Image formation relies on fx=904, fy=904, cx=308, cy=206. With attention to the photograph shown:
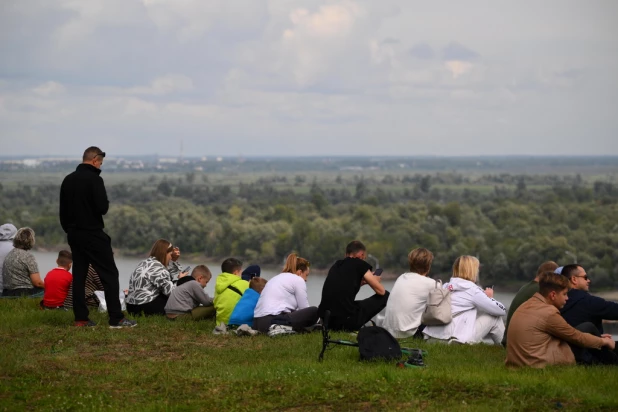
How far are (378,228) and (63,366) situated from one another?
75.2m

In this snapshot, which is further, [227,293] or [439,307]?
[227,293]

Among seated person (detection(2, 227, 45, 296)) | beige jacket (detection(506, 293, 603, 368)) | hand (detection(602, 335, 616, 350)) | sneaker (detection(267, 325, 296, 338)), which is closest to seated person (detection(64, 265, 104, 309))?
seated person (detection(2, 227, 45, 296))

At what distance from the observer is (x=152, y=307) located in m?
11.5

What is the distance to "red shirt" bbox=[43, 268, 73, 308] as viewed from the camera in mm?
11922

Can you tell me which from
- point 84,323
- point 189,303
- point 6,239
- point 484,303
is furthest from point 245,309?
point 6,239

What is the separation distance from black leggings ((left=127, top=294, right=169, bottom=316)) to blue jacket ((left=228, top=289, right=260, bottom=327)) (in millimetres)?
1241

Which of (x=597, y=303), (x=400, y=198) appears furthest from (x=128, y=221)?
(x=597, y=303)

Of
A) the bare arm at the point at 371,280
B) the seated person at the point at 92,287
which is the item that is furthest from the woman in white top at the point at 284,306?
the seated person at the point at 92,287

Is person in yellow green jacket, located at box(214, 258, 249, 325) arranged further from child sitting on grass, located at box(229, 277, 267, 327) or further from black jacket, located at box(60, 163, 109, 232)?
black jacket, located at box(60, 163, 109, 232)

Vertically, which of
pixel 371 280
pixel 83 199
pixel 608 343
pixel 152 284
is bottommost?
pixel 152 284

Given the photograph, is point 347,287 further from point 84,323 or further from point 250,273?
point 84,323

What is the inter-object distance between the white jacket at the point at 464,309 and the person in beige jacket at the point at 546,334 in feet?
6.90

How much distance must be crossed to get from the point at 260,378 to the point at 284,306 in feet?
9.41

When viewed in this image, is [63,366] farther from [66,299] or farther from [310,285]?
[310,285]
